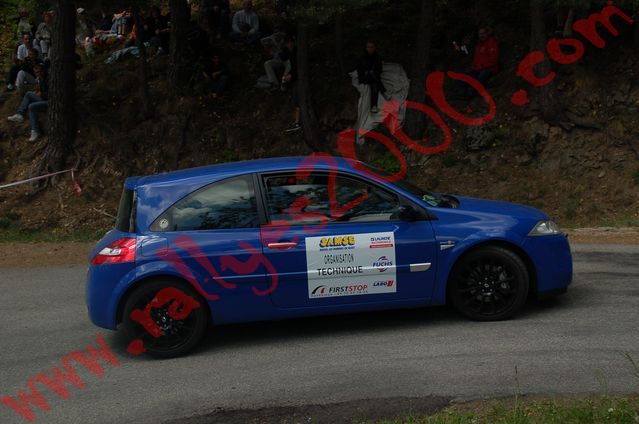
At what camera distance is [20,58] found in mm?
19578

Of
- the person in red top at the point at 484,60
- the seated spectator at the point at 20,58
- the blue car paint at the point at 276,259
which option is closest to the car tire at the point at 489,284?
the blue car paint at the point at 276,259

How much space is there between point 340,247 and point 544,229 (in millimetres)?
1971

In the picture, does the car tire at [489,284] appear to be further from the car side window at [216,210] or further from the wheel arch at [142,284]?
the wheel arch at [142,284]

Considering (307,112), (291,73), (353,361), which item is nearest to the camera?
(353,361)

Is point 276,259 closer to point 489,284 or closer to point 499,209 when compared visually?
point 489,284

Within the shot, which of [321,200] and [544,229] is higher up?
[321,200]

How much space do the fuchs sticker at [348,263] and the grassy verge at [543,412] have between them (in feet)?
5.92

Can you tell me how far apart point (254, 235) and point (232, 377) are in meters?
1.30

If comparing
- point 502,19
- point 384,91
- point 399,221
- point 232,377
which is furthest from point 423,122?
point 232,377

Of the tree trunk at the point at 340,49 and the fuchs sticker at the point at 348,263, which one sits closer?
the fuchs sticker at the point at 348,263

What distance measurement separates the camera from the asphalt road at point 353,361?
577cm

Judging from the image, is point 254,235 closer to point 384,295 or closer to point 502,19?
point 384,295

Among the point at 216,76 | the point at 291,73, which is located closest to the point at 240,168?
the point at 291,73

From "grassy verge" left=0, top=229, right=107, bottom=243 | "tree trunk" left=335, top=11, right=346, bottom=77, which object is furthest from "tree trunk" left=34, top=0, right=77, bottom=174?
"tree trunk" left=335, top=11, right=346, bottom=77
